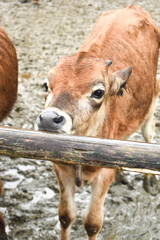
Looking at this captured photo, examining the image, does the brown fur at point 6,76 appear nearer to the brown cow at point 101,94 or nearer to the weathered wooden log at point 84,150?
the brown cow at point 101,94

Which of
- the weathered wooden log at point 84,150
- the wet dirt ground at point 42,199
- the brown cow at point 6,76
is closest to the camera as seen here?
the weathered wooden log at point 84,150

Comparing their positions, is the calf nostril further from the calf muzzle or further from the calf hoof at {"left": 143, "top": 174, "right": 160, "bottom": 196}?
the calf hoof at {"left": 143, "top": 174, "right": 160, "bottom": 196}

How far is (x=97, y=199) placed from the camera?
9.77 ft

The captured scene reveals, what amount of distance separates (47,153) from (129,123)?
1776 millimetres

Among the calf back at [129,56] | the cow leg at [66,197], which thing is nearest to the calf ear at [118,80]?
the calf back at [129,56]

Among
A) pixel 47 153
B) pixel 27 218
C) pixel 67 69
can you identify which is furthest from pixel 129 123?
pixel 47 153

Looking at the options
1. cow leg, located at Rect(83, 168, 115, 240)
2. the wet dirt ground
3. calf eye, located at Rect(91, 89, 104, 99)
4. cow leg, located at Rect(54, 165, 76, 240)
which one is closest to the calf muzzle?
Result: calf eye, located at Rect(91, 89, 104, 99)

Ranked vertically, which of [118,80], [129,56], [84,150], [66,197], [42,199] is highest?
[84,150]

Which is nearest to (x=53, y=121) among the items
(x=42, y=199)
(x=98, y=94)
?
(x=98, y=94)

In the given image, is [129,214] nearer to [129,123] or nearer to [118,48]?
[129,123]

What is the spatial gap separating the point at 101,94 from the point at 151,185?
1.99 metres

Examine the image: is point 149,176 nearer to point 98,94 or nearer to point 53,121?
point 98,94

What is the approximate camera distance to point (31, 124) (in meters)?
5.01

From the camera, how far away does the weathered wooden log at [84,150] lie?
5.77 ft
